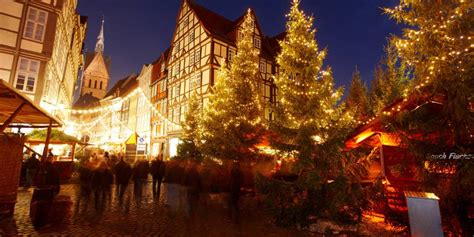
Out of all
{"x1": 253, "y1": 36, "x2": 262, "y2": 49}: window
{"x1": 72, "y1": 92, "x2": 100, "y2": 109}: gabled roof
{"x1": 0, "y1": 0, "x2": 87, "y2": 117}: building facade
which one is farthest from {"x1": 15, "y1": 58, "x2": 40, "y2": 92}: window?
{"x1": 72, "y1": 92, "x2": 100, "y2": 109}: gabled roof

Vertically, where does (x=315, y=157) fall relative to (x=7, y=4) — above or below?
below

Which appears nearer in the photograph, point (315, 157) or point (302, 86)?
point (315, 157)

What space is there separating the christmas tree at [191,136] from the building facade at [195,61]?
412 cm

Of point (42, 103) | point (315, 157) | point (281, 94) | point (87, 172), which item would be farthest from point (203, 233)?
point (42, 103)

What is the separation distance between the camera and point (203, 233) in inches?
271

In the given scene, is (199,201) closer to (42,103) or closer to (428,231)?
(428,231)

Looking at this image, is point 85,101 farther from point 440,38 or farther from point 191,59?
point 440,38

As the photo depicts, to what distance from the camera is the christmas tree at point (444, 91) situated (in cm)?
605

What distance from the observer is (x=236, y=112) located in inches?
633

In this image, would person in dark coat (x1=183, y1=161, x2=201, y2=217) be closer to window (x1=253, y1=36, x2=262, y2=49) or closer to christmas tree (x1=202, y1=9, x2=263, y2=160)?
christmas tree (x1=202, y1=9, x2=263, y2=160)

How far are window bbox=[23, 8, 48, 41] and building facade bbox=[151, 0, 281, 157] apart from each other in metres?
12.3

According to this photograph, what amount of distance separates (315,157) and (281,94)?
285 centimetres

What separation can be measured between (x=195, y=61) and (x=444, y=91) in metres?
26.3

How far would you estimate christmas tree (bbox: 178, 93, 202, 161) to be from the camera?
20.3 meters
